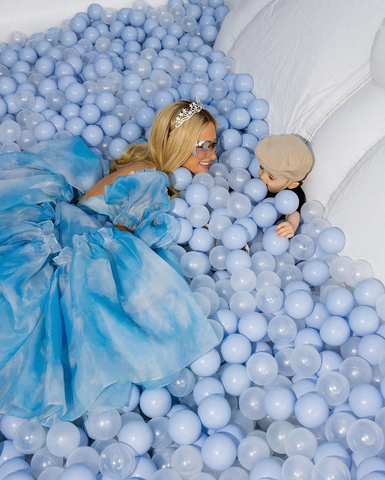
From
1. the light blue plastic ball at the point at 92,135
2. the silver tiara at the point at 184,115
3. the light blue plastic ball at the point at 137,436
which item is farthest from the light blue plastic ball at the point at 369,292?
the light blue plastic ball at the point at 92,135

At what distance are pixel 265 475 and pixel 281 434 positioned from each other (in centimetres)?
11

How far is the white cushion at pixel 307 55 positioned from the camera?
1588 mm

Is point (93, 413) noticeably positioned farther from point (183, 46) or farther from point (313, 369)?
point (183, 46)

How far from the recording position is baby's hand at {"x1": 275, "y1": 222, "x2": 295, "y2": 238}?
4.95 ft

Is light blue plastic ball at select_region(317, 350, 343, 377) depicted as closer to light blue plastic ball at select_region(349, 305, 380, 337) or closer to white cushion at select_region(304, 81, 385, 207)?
light blue plastic ball at select_region(349, 305, 380, 337)

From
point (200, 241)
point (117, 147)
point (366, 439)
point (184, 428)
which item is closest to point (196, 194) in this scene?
point (200, 241)

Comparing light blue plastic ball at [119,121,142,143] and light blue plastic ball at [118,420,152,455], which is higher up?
light blue plastic ball at [119,121,142,143]

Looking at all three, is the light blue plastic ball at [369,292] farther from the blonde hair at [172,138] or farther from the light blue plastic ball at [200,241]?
the blonde hair at [172,138]

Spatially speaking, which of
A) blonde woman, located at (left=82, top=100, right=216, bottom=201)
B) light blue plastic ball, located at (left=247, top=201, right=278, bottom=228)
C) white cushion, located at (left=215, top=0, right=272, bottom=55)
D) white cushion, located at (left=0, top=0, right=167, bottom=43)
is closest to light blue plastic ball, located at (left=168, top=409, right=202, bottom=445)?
light blue plastic ball, located at (left=247, top=201, right=278, bottom=228)

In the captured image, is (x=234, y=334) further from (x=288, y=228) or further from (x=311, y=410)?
(x=288, y=228)

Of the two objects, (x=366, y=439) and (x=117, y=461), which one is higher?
(x=366, y=439)

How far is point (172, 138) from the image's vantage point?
1625mm

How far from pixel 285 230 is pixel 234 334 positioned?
39 cm

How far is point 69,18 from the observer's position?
2.41 metres
